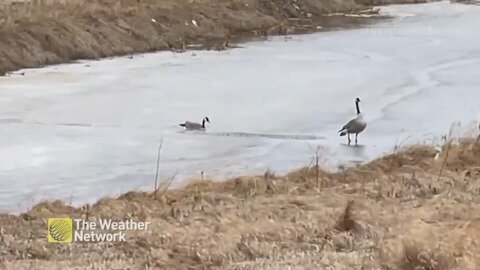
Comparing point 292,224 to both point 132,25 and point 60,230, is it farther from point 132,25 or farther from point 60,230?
point 132,25

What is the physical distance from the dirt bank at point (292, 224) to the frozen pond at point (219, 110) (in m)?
0.60

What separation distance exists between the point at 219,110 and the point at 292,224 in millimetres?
4771

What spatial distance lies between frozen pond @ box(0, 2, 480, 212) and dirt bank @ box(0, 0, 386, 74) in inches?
26.1

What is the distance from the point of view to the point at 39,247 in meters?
5.32

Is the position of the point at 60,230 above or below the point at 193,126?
above

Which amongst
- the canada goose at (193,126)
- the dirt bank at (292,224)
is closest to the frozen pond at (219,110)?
the canada goose at (193,126)

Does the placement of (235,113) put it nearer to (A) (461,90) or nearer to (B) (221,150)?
(B) (221,150)

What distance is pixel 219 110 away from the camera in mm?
10664

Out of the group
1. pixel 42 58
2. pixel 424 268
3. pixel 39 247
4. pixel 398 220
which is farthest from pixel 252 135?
pixel 42 58

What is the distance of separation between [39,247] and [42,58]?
9.25 metres

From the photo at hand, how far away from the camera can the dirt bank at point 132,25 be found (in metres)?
14.6

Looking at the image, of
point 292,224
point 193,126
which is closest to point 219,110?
point 193,126

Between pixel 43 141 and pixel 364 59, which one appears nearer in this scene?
pixel 43 141

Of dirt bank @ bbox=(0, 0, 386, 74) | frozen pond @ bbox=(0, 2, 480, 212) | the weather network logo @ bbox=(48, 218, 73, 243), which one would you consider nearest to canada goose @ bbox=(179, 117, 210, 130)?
frozen pond @ bbox=(0, 2, 480, 212)
